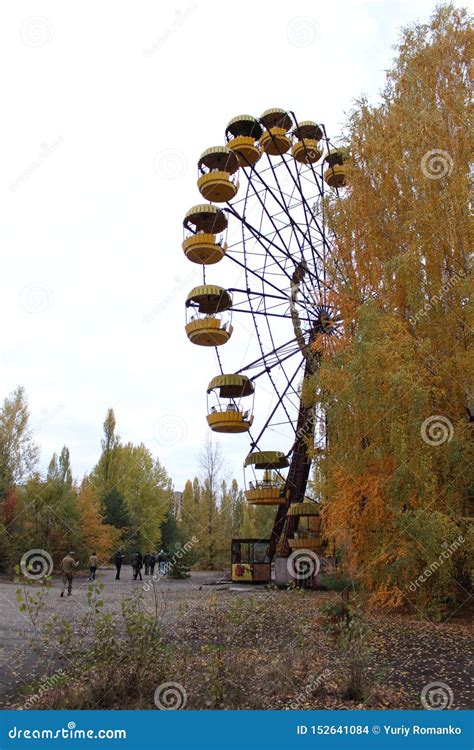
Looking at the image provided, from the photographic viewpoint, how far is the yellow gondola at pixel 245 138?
79.6ft

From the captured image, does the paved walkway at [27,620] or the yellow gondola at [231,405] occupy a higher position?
the yellow gondola at [231,405]

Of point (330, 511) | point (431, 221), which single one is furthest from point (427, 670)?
point (431, 221)

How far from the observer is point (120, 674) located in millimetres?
5762

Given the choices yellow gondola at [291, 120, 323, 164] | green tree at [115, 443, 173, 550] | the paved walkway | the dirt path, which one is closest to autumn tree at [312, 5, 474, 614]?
the dirt path

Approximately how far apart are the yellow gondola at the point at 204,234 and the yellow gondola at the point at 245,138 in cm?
337

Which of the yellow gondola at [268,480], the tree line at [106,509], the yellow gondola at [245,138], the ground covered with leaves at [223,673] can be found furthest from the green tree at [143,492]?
the ground covered with leaves at [223,673]

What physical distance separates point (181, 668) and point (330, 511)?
22.7 ft

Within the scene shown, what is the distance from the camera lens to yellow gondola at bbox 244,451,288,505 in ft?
75.8

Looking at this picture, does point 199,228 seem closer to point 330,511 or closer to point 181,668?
point 330,511

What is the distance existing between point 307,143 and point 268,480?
15.7m

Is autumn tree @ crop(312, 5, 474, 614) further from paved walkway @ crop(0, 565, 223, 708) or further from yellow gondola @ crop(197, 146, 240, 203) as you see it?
yellow gondola @ crop(197, 146, 240, 203)

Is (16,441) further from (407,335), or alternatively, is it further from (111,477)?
(407,335)

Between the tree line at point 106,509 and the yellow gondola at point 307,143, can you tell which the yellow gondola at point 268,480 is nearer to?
the tree line at point 106,509

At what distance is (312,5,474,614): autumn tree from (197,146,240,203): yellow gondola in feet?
27.6
